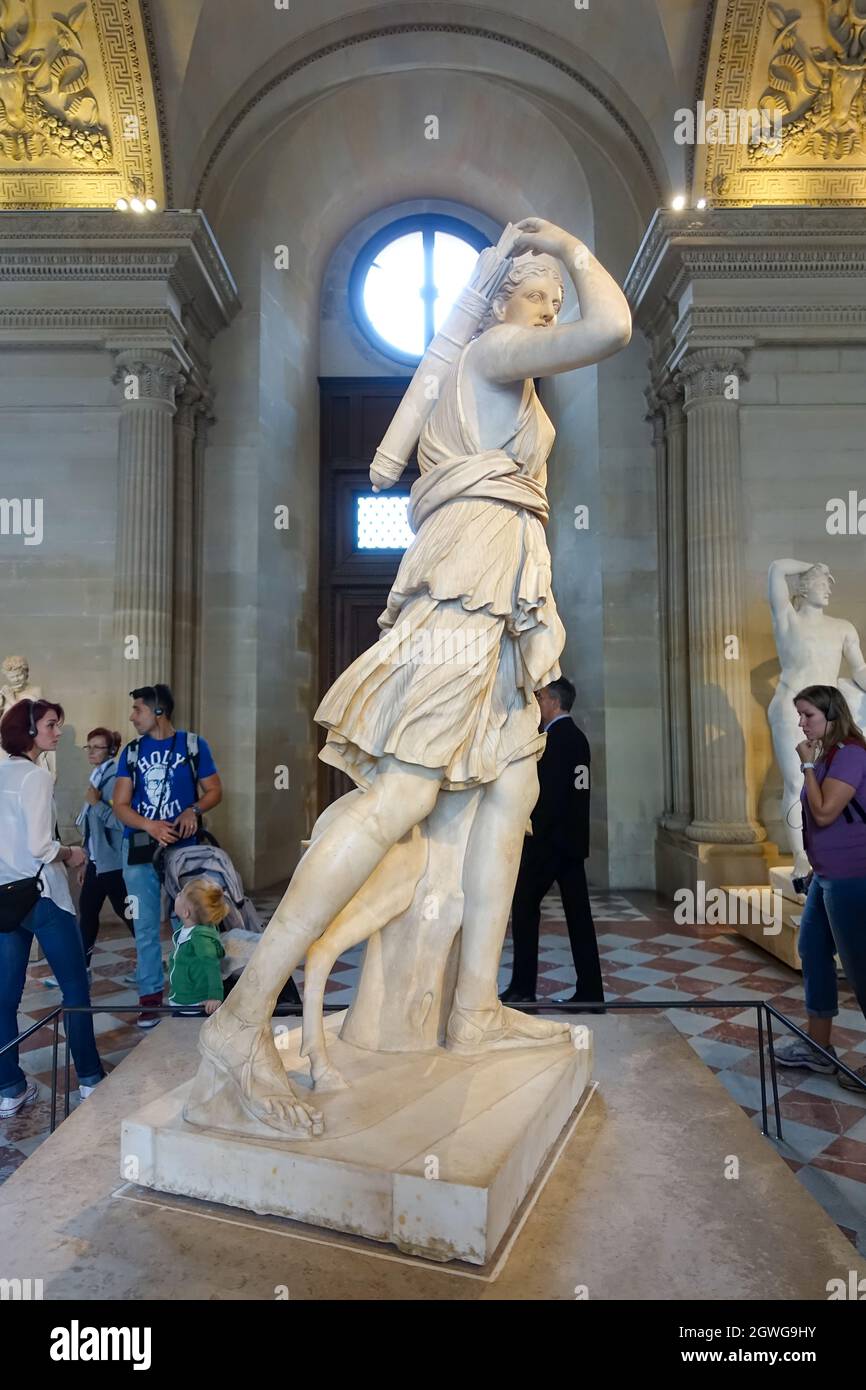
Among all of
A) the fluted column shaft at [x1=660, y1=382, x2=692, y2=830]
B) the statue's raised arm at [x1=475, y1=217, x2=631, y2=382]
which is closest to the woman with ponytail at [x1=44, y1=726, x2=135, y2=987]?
the statue's raised arm at [x1=475, y1=217, x2=631, y2=382]

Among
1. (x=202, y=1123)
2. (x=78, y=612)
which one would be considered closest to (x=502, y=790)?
(x=202, y=1123)

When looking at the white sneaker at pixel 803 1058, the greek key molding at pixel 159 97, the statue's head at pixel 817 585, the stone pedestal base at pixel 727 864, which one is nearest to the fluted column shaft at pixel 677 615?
the stone pedestal base at pixel 727 864

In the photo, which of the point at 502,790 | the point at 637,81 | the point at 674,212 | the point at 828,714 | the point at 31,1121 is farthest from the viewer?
the point at 637,81

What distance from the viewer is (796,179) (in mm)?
7949

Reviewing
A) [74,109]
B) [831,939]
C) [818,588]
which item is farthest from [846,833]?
[74,109]

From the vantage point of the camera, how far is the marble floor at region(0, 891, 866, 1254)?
304 cm

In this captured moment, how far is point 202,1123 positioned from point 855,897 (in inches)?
100

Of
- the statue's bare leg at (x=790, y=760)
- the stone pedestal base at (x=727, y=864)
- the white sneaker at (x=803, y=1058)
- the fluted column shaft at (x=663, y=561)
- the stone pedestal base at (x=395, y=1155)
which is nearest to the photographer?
the stone pedestal base at (x=395, y=1155)

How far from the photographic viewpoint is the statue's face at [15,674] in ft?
22.5

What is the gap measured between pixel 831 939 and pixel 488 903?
2.21 metres

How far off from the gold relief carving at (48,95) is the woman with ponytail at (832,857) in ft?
26.0

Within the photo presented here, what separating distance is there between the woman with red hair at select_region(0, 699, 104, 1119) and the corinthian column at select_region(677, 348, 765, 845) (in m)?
5.52

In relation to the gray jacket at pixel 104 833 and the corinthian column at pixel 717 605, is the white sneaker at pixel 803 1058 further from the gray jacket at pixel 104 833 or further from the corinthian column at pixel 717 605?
the corinthian column at pixel 717 605
